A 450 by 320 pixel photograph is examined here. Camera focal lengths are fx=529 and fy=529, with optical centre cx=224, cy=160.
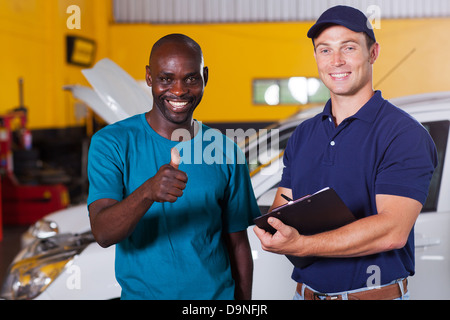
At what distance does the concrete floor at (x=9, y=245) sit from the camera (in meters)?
5.01

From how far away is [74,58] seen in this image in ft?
37.9

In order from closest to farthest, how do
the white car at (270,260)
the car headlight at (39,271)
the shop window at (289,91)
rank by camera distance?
the white car at (270,260)
the car headlight at (39,271)
the shop window at (289,91)

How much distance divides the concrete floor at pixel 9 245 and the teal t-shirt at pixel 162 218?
361 centimetres

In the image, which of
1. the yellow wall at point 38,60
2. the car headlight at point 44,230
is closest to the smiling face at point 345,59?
the car headlight at point 44,230

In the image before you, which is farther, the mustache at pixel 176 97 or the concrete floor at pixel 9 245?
the concrete floor at pixel 9 245

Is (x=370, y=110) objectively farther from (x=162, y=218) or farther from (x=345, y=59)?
(x=162, y=218)

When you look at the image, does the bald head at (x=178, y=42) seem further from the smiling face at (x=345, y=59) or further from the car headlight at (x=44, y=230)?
the car headlight at (x=44, y=230)

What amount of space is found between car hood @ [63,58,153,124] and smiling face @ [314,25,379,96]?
106 centimetres

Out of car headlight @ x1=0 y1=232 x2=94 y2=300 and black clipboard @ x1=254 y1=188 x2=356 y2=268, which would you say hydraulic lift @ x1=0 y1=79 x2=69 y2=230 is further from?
black clipboard @ x1=254 y1=188 x2=356 y2=268

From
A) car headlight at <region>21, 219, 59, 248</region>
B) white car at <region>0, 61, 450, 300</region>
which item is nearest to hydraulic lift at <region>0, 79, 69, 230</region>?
car headlight at <region>21, 219, 59, 248</region>

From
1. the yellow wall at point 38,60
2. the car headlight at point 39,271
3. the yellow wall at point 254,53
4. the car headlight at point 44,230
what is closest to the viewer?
the car headlight at point 39,271
